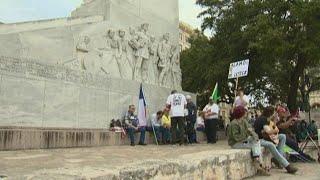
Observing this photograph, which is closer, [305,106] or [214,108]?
[214,108]

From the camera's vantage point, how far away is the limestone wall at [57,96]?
12633 mm

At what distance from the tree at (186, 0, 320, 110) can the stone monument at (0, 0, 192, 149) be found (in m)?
5.38

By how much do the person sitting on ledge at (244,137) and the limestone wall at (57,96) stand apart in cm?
593

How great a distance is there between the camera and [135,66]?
62.2ft

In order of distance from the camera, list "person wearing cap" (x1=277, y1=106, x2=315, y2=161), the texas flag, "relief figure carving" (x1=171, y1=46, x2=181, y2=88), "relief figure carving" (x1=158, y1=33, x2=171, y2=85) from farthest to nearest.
A: 1. "relief figure carving" (x1=171, y1=46, x2=181, y2=88)
2. "relief figure carving" (x1=158, y1=33, x2=171, y2=85)
3. the texas flag
4. "person wearing cap" (x1=277, y1=106, x2=315, y2=161)

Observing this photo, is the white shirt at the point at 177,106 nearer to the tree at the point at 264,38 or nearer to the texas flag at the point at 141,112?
the texas flag at the point at 141,112

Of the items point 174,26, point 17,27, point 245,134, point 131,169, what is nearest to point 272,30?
point 174,26

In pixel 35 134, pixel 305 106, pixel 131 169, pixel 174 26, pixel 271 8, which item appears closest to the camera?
pixel 131 169

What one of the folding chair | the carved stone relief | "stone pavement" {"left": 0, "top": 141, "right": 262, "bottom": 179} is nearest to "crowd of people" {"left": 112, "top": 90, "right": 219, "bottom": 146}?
the carved stone relief

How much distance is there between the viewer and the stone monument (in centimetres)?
1316

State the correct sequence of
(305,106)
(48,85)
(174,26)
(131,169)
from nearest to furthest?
Answer: (131,169), (48,85), (174,26), (305,106)

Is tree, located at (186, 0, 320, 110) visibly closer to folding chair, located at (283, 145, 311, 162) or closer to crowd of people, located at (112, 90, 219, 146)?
crowd of people, located at (112, 90, 219, 146)

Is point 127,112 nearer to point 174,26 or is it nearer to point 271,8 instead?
point 174,26

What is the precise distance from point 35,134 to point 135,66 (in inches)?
323
